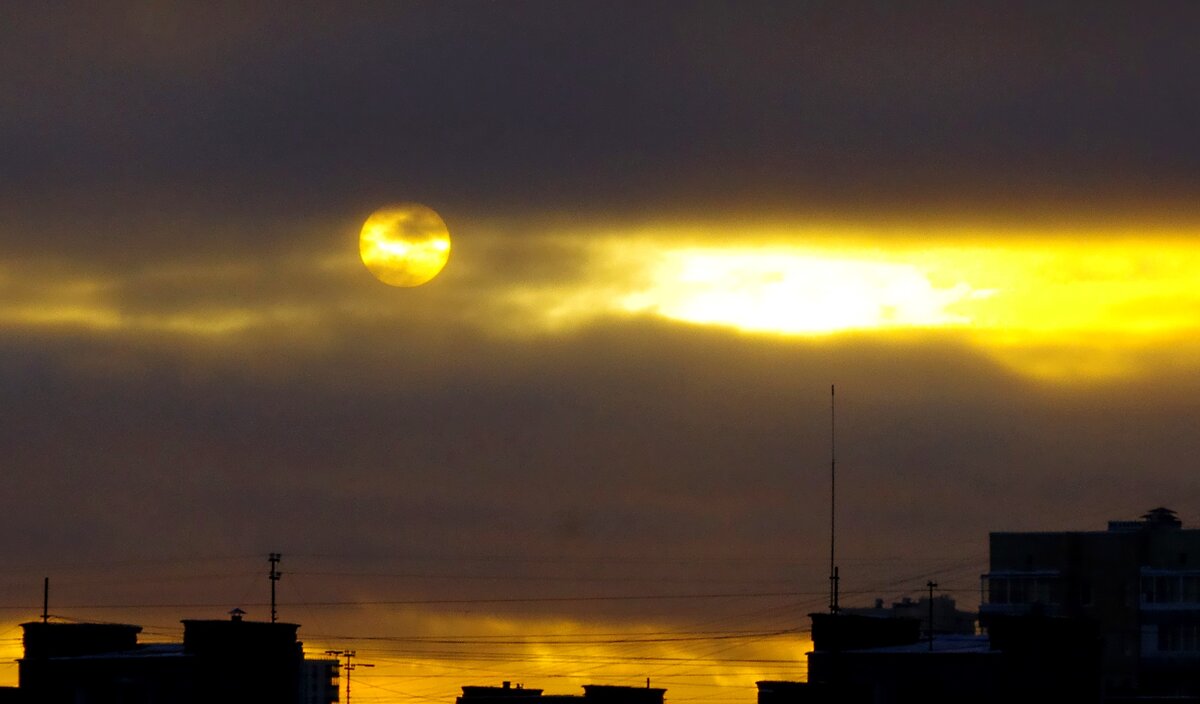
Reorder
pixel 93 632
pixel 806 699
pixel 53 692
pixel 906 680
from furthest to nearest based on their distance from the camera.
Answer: pixel 93 632
pixel 53 692
pixel 906 680
pixel 806 699

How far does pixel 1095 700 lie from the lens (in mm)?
123375

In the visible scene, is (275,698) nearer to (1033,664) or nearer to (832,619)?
(832,619)

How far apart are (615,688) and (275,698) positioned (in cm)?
2216

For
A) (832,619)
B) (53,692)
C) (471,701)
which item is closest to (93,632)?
(53,692)

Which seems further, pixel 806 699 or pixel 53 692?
pixel 53 692

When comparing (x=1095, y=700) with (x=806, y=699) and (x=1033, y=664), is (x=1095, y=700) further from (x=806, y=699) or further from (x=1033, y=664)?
(x=806, y=699)

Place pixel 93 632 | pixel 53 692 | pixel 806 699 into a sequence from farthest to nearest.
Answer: pixel 93 632
pixel 53 692
pixel 806 699

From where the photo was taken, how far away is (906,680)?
13038cm

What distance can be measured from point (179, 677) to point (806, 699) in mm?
41323

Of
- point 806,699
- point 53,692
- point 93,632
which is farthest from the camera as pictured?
point 93,632

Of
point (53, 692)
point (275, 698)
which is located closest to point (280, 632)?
point (275, 698)

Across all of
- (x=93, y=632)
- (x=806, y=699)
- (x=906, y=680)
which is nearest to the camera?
(x=806, y=699)

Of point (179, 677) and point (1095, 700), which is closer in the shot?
point (1095, 700)

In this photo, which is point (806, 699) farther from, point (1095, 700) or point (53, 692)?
point (53, 692)
